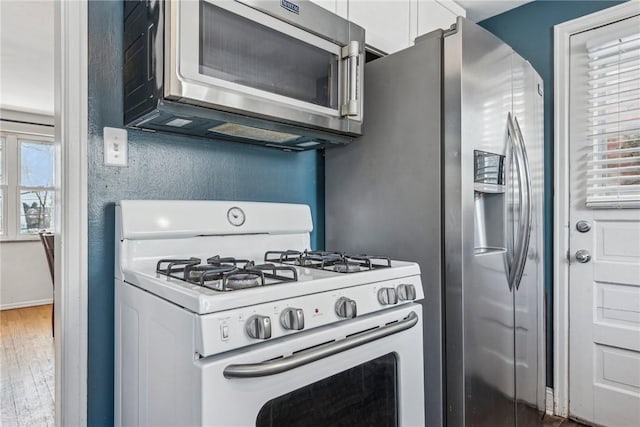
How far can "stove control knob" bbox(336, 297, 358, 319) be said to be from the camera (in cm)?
102

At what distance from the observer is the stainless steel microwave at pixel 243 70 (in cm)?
106

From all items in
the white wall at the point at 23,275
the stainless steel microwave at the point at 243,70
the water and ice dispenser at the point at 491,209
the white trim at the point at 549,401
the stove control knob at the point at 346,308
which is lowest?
the white trim at the point at 549,401

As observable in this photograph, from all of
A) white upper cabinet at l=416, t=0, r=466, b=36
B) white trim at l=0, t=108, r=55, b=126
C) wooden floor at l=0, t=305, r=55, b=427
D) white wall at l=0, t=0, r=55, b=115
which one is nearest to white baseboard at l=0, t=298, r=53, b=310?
wooden floor at l=0, t=305, r=55, b=427

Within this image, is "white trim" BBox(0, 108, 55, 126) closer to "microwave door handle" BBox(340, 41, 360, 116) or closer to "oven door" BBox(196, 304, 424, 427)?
"microwave door handle" BBox(340, 41, 360, 116)

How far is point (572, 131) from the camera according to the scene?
2139 millimetres

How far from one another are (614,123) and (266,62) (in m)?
1.81

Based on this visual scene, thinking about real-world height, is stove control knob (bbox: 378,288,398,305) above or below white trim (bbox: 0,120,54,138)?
below

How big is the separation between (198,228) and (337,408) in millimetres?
708

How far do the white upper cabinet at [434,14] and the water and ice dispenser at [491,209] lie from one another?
2.89 ft

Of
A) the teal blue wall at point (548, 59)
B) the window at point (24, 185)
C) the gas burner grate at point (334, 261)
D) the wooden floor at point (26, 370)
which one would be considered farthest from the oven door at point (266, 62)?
the window at point (24, 185)

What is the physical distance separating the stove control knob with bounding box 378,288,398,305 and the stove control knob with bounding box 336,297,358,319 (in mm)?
127

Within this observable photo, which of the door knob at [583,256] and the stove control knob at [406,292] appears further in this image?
the door knob at [583,256]

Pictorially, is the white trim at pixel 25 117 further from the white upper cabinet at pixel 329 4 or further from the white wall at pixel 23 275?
the white upper cabinet at pixel 329 4

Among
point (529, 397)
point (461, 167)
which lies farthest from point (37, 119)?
point (529, 397)
